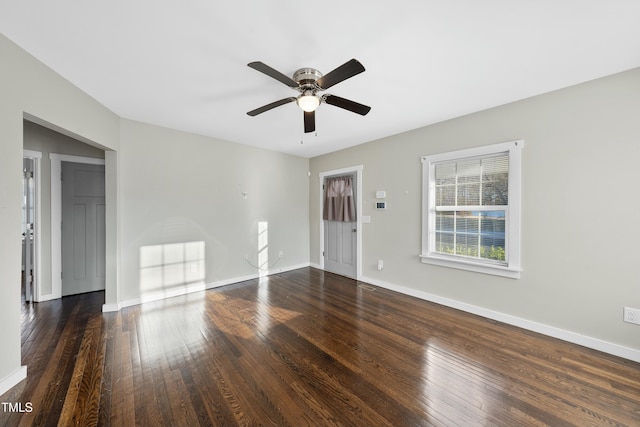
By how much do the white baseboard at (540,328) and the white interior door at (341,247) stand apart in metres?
1.18

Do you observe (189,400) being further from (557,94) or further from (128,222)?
(557,94)

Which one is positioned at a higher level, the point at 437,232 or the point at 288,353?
the point at 437,232

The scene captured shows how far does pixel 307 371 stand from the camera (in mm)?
1919

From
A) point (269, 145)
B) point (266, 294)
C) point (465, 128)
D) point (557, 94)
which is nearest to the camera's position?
point (557, 94)

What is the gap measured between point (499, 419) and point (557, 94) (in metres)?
2.96

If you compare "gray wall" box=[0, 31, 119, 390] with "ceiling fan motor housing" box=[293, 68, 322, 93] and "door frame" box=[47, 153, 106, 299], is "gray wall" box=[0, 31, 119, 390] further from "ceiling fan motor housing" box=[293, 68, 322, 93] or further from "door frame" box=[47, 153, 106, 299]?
"ceiling fan motor housing" box=[293, 68, 322, 93]

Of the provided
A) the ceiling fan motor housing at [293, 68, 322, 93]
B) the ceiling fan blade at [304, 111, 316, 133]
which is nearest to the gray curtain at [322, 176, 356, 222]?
the ceiling fan blade at [304, 111, 316, 133]

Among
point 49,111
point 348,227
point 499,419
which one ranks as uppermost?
point 49,111

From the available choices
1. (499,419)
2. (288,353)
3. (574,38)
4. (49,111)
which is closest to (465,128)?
(574,38)

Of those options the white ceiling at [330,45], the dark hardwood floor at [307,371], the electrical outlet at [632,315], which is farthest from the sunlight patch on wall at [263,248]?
the electrical outlet at [632,315]

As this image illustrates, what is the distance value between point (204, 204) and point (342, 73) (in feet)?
10.3

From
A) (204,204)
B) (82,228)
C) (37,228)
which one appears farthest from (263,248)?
(37,228)

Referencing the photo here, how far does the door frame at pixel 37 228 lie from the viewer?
3223 millimetres

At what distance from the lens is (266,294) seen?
145 inches
